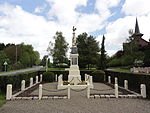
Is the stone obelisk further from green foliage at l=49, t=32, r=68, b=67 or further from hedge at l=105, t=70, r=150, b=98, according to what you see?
green foliage at l=49, t=32, r=68, b=67

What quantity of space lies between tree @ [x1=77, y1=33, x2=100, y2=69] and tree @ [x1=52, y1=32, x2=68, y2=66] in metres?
4.27

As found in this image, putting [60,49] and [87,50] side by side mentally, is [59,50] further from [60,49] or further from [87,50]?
[87,50]

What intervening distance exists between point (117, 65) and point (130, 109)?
4128cm

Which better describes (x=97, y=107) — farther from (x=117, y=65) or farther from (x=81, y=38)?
(x=117, y=65)

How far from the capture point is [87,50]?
33.1m

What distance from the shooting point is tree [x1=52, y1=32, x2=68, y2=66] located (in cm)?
3578

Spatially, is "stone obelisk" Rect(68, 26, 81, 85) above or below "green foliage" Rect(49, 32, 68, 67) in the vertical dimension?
below

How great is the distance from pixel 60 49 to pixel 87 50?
275 inches

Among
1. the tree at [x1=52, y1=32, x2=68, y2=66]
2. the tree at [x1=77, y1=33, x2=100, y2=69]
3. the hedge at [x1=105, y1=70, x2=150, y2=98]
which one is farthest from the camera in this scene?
the tree at [x1=52, y1=32, x2=68, y2=66]

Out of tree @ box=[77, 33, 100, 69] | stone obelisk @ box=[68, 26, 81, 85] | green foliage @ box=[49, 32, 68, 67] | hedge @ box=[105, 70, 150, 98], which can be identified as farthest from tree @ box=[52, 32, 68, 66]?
hedge @ box=[105, 70, 150, 98]

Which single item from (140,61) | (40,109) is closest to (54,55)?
(140,61)

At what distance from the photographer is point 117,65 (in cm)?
4666

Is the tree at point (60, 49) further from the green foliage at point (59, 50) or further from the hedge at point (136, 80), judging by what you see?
the hedge at point (136, 80)

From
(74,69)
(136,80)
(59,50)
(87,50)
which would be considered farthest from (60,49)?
(136,80)
